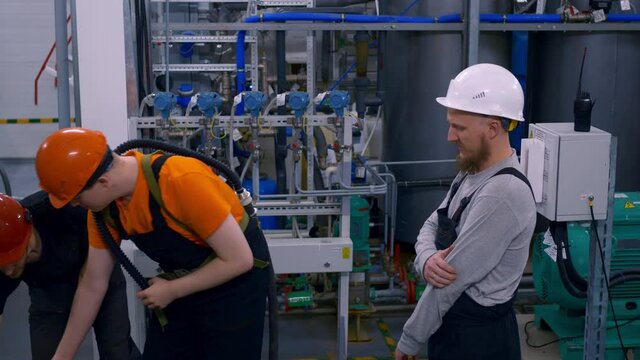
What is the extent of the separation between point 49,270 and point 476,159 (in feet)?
4.70

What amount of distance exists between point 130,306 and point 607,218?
204cm

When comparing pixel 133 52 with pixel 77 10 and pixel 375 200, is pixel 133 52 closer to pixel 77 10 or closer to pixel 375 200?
pixel 77 10

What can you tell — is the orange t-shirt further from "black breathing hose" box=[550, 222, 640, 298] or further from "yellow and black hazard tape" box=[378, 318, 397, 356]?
"yellow and black hazard tape" box=[378, 318, 397, 356]

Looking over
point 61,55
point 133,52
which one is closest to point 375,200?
point 133,52

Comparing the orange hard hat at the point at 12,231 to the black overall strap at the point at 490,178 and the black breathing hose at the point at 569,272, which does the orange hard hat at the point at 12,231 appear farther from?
the black breathing hose at the point at 569,272

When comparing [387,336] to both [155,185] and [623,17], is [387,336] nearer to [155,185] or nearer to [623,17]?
[623,17]

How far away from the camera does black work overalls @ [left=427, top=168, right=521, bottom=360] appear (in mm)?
2039

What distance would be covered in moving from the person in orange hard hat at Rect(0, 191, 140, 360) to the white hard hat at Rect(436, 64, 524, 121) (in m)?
1.28

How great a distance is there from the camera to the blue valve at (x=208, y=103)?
137 inches

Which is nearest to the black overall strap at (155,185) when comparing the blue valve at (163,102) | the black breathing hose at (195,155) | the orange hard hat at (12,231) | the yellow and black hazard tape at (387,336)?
the black breathing hose at (195,155)

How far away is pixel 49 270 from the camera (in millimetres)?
2562

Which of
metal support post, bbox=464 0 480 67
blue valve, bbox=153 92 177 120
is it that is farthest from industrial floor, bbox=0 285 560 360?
metal support post, bbox=464 0 480 67

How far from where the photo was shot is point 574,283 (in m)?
2.86

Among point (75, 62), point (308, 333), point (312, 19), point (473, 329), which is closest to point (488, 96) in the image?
point (473, 329)
